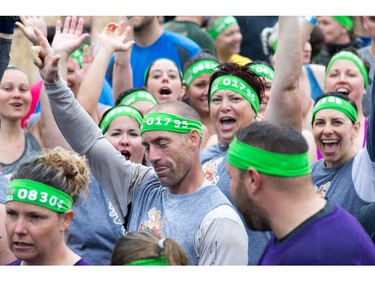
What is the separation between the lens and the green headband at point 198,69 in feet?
25.4

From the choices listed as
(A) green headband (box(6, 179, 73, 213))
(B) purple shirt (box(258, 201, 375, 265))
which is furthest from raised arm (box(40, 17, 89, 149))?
(B) purple shirt (box(258, 201, 375, 265))

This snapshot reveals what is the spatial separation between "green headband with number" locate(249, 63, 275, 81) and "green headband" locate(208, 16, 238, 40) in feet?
8.43

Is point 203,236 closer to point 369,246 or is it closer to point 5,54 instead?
point 369,246

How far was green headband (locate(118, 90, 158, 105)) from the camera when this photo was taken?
690cm

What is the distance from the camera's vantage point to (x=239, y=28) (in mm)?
9945

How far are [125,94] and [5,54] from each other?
1886mm

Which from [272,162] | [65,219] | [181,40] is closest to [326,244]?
[272,162]

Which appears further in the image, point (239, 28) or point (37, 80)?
point (239, 28)

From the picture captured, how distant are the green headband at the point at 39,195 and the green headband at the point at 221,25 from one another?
5377mm

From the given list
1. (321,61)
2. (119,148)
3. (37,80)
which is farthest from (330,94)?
(321,61)

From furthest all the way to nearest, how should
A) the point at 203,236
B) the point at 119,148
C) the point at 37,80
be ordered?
the point at 37,80 → the point at 119,148 → the point at 203,236

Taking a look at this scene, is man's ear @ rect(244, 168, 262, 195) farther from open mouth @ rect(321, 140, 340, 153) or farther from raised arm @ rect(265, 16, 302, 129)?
open mouth @ rect(321, 140, 340, 153)

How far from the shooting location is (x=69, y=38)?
6.07 metres
